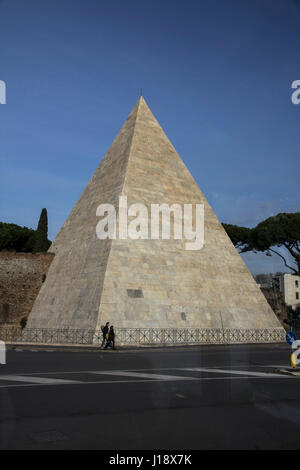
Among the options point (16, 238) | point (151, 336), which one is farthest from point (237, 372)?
point (16, 238)

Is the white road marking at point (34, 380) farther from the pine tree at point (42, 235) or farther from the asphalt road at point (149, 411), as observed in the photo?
the pine tree at point (42, 235)

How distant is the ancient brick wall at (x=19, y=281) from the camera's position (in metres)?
25.1

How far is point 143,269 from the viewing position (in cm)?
2075

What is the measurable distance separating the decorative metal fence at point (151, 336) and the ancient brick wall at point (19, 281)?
48.9 inches

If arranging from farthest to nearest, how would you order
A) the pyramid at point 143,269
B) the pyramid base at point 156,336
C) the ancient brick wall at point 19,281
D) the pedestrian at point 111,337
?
the ancient brick wall at point 19,281
the pyramid at point 143,269
the pyramid base at point 156,336
the pedestrian at point 111,337

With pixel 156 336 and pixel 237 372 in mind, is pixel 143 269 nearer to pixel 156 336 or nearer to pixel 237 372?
pixel 156 336

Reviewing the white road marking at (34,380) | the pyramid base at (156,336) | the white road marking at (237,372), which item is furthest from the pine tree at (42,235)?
the white road marking at (34,380)

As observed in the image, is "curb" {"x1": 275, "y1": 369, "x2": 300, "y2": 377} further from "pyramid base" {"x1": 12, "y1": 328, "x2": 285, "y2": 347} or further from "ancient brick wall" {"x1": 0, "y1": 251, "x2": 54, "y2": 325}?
"ancient brick wall" {"x1": 0, "y1": 251, "x2": 54, "y2": 325}

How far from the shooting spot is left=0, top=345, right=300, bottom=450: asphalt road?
4.16 m

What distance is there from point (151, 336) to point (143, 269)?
3.11 metres

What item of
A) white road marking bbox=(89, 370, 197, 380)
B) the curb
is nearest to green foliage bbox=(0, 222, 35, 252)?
white road marking bbox=(89, 370, 197, 380)

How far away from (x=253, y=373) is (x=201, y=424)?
5.40 metres
